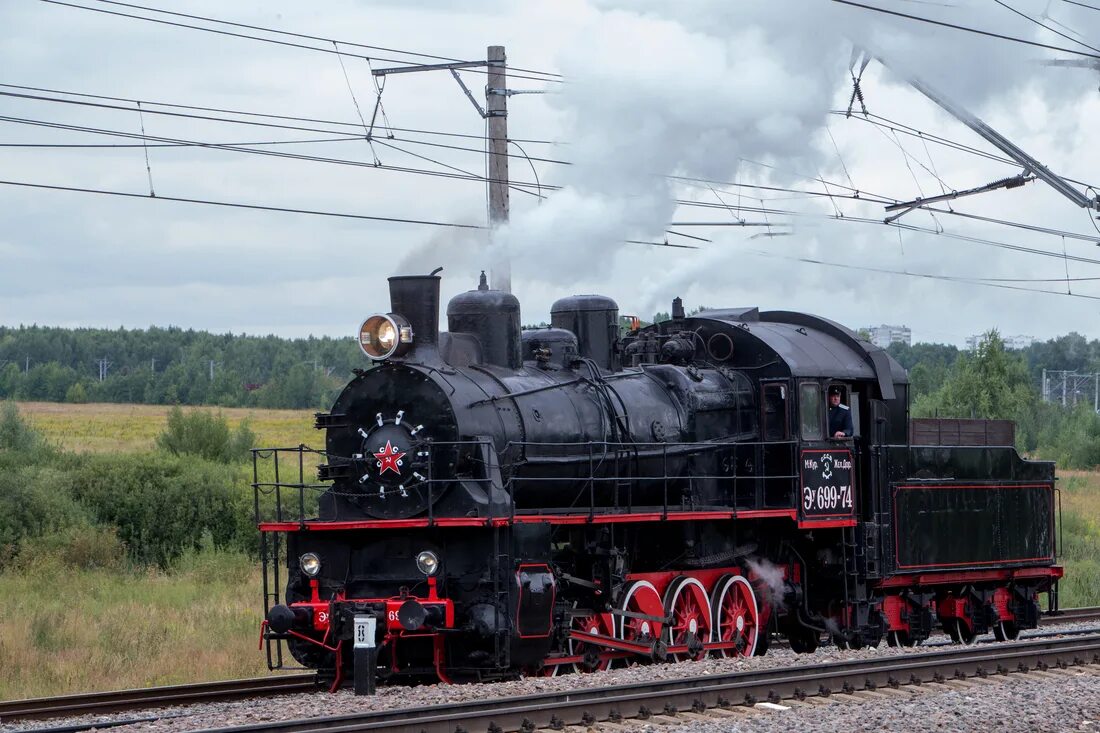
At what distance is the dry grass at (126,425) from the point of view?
50.7 metres

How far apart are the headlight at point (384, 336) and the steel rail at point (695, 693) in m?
3.74

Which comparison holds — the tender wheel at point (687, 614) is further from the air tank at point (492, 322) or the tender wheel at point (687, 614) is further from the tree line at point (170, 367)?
the tree line at point (170, 367)

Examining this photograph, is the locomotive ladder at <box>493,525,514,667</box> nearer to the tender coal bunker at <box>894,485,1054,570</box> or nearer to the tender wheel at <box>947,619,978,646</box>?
the tender coal bunker at <box>894,485,1054,570</box>

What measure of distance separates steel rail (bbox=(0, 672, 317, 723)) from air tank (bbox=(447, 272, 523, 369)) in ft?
11.8

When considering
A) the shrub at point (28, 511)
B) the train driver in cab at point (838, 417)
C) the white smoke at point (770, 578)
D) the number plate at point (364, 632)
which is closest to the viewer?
the number plate at point (364, 632)

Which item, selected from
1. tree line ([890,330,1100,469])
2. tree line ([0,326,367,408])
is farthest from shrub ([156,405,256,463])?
tree line ([0,326,367,408])

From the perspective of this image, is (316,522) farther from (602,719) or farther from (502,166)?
(502,166)

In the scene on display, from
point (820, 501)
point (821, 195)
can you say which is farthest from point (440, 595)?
point (821, 195)

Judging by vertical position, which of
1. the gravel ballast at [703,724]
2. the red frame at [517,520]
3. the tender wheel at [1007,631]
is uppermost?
the red frame at [517,520]

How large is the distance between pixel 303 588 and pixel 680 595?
402cm

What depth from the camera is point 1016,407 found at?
6544cm

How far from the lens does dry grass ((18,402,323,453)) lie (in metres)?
50.7

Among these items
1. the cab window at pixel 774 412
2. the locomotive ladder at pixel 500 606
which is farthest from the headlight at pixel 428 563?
the cab window at pixel 774 412

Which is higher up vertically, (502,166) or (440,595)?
(502,166)
